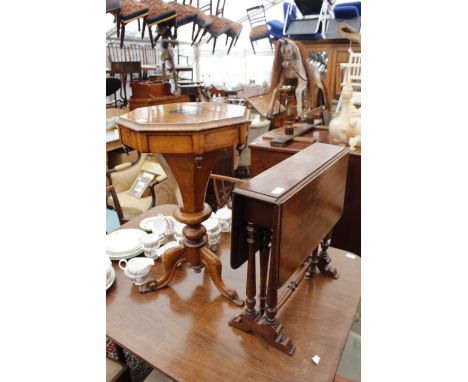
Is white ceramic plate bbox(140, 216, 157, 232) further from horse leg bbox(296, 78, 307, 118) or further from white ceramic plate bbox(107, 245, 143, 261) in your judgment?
horse leg bbox(296, 78, 307, 118)

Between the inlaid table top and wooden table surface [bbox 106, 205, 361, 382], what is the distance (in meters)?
0.61

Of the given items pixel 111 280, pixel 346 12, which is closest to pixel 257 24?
pixel 346 12

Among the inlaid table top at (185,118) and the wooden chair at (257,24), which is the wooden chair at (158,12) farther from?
the inlaid table top at (185,118)

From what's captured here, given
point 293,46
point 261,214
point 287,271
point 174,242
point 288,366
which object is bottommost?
point 288,366

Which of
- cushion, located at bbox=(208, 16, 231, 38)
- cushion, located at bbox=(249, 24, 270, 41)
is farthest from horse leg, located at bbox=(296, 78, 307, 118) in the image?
cushion, located at bbox=(249, 24, 270, 41)

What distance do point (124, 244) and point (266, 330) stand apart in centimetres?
74

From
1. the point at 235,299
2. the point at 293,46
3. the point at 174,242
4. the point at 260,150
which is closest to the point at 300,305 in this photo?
the point at 235,299

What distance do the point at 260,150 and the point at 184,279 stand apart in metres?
1.15

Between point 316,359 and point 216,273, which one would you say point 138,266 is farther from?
point 316,359

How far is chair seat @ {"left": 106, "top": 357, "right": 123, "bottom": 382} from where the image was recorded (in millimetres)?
1109
